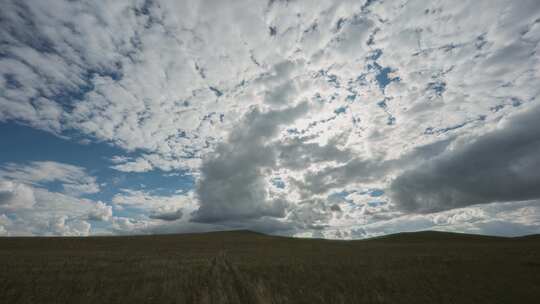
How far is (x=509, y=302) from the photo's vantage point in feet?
44.0

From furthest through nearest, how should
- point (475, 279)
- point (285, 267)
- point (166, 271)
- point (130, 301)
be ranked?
1. point (285, 267)
2. point (166, 271)
3. point (475, 279)
4. point (130, 301)

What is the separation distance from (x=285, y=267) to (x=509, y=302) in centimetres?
1362

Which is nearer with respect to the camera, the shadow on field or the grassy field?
the shadow on field

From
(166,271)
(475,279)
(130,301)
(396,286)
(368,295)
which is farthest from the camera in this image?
(166,271)

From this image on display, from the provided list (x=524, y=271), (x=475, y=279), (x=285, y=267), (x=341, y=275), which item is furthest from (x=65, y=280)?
(x=524, y=271)

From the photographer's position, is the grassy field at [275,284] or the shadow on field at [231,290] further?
the grassy field at [275,284]

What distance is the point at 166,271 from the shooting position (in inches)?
795

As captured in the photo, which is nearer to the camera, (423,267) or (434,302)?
(434,302)

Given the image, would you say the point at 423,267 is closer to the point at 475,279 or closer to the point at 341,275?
the point at 475,279

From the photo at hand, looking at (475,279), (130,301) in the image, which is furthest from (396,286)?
(130,301)

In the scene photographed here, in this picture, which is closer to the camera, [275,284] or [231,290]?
[231,290]

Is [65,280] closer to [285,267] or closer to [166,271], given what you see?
[166,271]

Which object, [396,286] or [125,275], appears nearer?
[396,286]

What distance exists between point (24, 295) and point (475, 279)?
84.0 feet
